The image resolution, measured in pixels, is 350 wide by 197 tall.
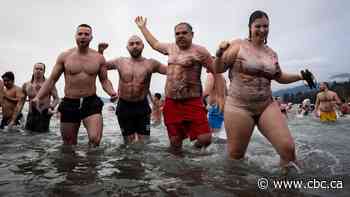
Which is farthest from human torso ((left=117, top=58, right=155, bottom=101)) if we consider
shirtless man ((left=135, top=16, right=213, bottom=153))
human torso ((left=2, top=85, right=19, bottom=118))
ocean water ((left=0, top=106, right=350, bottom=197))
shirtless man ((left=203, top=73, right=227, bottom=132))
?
human torso ((left=2, top=85, right=19, bottom=118))

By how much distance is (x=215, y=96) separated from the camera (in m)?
6.71

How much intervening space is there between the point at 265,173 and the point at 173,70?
7.58 ft

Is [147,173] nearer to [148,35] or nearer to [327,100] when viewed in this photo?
[148,35]

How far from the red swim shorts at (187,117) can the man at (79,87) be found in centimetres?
101

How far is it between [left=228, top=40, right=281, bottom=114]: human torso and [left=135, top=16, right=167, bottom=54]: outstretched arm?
190 cm

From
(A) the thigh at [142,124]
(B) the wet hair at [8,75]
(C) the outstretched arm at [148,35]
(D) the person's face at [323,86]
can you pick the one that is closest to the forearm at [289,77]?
(C) the outstretched arm at [148,35]

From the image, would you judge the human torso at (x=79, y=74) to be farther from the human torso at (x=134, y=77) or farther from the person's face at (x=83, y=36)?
the human torso at (x=134, y=77)

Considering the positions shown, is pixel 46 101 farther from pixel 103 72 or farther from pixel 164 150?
pixel 164 150

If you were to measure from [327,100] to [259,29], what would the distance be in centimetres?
1301

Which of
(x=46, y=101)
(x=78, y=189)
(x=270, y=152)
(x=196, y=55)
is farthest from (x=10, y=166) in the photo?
(x=46, y=101)

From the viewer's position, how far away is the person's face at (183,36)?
591cm

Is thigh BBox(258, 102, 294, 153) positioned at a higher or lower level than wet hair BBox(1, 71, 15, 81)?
lower

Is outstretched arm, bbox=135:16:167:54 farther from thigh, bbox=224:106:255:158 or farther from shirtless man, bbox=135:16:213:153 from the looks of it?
thigh, bbox=224:106:255:158

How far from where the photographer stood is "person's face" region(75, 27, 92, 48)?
6141mm
